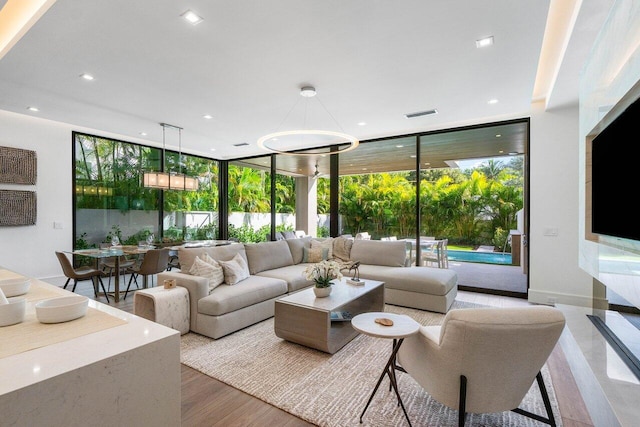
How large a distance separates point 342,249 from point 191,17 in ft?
13.5

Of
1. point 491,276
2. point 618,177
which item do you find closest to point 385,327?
point 618,177

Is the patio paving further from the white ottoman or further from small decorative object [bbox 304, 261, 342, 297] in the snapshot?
the white ottoman

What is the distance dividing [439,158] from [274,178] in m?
4.02

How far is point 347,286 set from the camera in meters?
3.81

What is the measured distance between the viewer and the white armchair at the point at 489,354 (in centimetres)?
155

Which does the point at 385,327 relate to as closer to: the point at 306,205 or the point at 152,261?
the point at 152,261

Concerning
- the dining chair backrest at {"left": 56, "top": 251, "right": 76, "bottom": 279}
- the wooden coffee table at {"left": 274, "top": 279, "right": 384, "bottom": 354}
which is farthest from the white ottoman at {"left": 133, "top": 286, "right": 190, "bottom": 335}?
the dining chair backrest at {"left": 56, "top": 251, "right": 76, "bottom": 279}

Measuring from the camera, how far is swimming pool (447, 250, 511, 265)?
5.47 metres

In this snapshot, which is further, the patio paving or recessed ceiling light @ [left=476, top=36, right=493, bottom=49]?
the patio paving

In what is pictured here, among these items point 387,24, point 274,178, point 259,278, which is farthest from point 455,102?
point 274,178

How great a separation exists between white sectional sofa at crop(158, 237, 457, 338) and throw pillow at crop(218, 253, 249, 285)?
0.25ft

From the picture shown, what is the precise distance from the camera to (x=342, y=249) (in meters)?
5.64

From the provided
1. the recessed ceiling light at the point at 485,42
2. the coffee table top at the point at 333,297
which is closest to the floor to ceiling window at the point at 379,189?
the coffee table top at the point at 333,297

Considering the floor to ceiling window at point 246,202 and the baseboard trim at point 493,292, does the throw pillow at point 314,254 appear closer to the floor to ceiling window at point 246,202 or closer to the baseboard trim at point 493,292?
the baseboard trim at point 493,292
